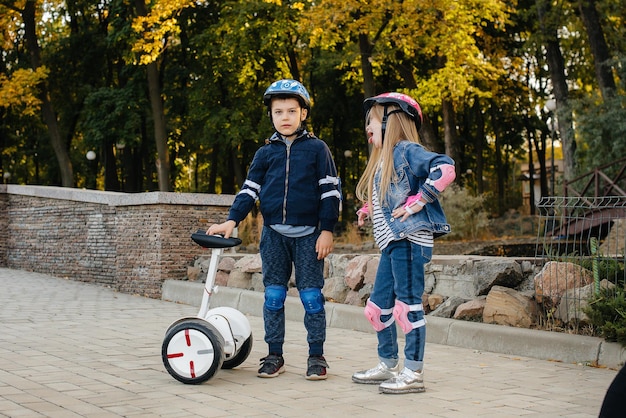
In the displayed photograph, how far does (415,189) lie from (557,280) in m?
2.57

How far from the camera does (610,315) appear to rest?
6.66m

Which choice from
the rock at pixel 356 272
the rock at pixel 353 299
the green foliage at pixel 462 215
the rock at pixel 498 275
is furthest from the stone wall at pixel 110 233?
the green foliage at pixel 462 215

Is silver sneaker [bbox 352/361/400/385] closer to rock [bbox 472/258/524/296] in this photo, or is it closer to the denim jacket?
the denim jacket

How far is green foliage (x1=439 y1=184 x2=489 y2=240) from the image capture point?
20094 millimetres

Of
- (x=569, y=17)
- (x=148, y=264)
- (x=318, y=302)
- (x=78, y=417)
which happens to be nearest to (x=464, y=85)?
(x=569, y=17)

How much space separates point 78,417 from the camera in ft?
15.3

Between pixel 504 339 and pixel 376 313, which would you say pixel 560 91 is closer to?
pixel 504 339

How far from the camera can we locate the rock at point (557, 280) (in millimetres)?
7578

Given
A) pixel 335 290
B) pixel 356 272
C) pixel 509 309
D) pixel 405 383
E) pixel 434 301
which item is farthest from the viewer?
pixel 335 290

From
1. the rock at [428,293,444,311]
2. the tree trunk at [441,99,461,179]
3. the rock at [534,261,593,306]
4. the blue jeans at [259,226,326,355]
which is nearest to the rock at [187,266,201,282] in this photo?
the rock at [428,293,444,311]

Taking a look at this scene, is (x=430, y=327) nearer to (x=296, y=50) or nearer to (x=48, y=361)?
(x=48, y=361)

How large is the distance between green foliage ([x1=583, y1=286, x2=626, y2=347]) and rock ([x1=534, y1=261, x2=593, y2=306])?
68 centimetres

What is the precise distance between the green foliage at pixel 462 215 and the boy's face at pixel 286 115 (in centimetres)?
1410

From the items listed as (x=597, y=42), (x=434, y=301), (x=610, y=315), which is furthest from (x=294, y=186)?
(x=597, y=42)
